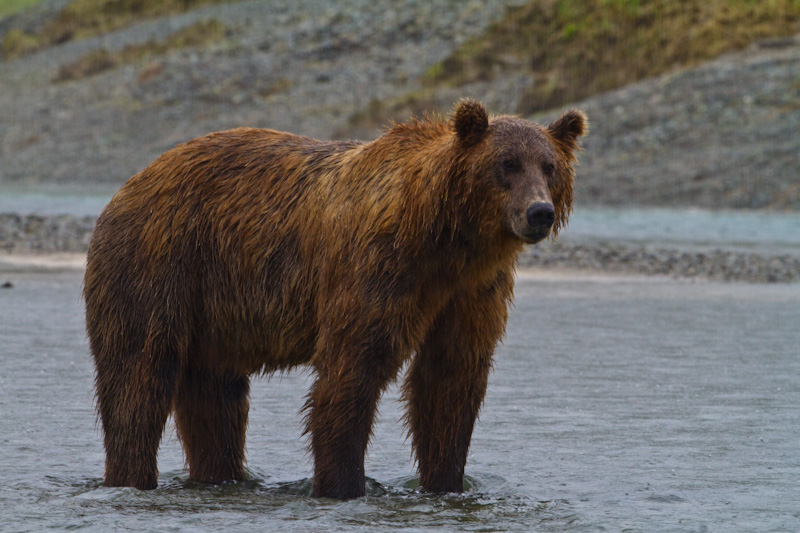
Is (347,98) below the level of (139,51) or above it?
below

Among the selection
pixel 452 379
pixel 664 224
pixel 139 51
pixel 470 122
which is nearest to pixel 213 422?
pixel 452 379

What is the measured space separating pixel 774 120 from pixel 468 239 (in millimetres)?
24798

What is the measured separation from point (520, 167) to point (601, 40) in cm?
3229

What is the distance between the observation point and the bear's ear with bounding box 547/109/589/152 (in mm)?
5211

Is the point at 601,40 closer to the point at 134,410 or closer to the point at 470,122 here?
the point at 470,122

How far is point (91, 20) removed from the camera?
5781 cm

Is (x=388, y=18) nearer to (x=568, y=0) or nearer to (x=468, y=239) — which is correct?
(x=568, y=0)

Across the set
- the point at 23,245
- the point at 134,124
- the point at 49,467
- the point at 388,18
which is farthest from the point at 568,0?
the point at 49,467

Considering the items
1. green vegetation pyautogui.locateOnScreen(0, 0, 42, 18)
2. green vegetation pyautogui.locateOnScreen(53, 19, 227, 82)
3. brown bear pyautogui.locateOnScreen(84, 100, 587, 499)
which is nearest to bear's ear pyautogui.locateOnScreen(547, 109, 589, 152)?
brown bear pyautogui.locateOnScreen(84, 100, 587, 499)

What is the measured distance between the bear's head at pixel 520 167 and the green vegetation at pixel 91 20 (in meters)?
51.8

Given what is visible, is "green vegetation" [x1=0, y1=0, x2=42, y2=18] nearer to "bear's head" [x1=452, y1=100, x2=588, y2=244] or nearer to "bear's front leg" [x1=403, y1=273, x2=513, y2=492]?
"bear's front leg" [x1=403, y1=273, x2=513, y2=492]

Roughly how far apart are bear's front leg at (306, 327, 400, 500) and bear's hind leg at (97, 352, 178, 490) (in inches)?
28.1

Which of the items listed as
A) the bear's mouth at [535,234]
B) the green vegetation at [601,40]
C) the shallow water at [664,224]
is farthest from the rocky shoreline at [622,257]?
the green vegetation at [601,40]

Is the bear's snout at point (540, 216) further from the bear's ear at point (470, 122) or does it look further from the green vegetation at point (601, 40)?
the green vegetation at point (601, 40)
